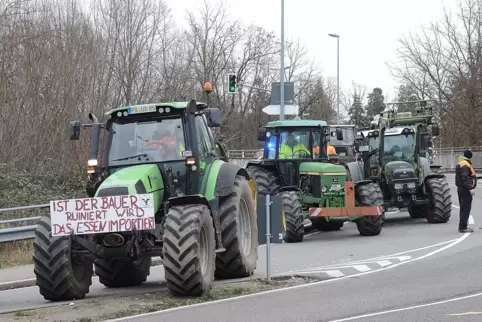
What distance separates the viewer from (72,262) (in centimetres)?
1034

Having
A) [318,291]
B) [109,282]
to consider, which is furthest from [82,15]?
[318,291]

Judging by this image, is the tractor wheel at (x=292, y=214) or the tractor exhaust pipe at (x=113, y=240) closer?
the tractor exhaust pipe at (x=113, y=240)

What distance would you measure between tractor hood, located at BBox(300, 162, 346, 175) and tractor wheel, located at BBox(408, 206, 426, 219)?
14.6 ft

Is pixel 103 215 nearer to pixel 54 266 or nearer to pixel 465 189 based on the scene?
pixel 54 266

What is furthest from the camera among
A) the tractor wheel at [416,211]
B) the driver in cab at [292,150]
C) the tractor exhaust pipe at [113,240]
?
the tractor wheel at [416,211]

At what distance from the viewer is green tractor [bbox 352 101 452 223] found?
20.8 metres

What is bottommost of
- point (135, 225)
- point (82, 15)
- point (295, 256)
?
point (295, 256)

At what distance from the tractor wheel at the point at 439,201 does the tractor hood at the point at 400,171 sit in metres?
0.58

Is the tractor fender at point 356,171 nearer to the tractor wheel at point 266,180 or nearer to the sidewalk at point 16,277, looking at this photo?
the tractor wheel at point 266,180

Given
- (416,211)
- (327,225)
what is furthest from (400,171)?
(327,225)

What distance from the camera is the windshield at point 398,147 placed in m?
21.8

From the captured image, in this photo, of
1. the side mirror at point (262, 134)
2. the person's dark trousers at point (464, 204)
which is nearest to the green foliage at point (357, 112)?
the side mirror at point (262, 134)

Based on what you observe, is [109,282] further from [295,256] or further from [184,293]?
[295,256]

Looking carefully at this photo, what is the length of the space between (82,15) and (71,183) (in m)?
8.04
